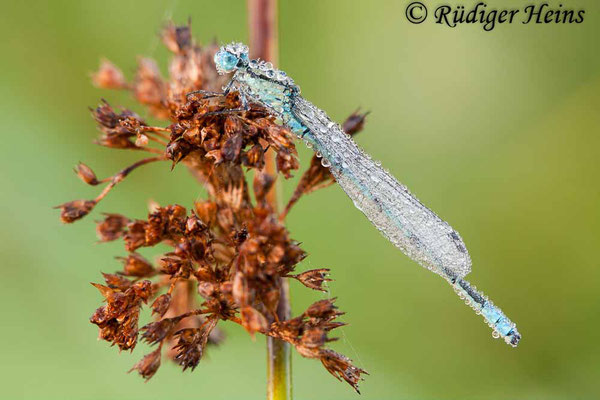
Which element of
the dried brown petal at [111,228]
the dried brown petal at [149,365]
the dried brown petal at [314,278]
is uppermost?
the dried brown petal at [111,228]

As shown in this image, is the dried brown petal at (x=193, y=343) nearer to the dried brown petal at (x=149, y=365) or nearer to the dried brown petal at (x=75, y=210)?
the dried brown petal at (x=149, y=365)

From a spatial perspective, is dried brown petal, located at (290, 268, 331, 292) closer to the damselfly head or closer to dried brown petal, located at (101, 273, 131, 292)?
dried brown petal, located at (101, 273, 131, 292)

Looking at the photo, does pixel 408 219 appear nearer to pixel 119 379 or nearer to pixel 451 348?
pixel 451 348

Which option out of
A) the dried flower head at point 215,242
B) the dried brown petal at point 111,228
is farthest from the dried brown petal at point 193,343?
the dried brown petal at point 111,228

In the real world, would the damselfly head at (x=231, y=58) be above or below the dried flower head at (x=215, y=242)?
above

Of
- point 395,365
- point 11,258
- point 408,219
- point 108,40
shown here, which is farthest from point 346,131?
point 108,40

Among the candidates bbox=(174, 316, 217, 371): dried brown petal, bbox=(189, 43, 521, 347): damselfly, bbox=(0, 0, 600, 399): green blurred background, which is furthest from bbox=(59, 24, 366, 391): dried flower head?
bbox=(0, 0, 600, 399): green blurred background

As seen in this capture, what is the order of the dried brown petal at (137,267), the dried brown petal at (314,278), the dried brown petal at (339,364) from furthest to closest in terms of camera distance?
the dried brown petal at (137,267), the dried brown petal at (314,278), the dried brown petal at (339,364)
